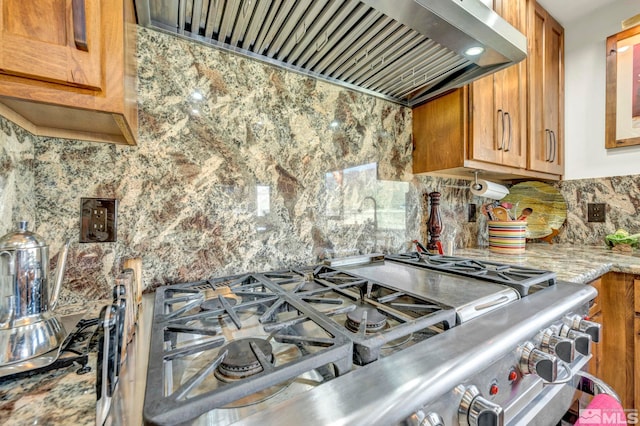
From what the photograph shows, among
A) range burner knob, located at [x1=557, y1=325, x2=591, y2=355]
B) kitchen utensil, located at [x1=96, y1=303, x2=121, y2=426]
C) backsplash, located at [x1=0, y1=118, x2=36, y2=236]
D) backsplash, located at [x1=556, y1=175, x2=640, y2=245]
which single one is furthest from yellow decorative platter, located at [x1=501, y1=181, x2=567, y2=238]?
backsplash, located at [x1=0, y1=118, x2=36, y2=236]

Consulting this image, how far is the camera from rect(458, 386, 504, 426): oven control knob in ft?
1.37

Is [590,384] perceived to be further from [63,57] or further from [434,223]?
[63,57]

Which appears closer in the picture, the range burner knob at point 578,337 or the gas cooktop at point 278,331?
the gas cooktop at point 278,331

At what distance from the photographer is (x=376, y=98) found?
4.31ft

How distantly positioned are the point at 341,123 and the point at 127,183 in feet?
2.75

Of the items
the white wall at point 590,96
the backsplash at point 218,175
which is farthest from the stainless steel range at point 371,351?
the white wall at point 590,96

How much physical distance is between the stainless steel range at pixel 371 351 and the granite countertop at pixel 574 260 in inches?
11.0

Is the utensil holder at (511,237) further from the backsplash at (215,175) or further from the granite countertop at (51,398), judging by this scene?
the granite countertop at (51,398)

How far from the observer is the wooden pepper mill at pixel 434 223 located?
A: 57.2 inches

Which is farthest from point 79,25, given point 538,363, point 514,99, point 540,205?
point 540,205

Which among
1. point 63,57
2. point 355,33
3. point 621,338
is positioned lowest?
point 621,338

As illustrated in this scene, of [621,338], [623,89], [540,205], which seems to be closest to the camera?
[621,338]

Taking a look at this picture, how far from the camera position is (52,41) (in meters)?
0.45

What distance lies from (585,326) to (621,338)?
0.75m
